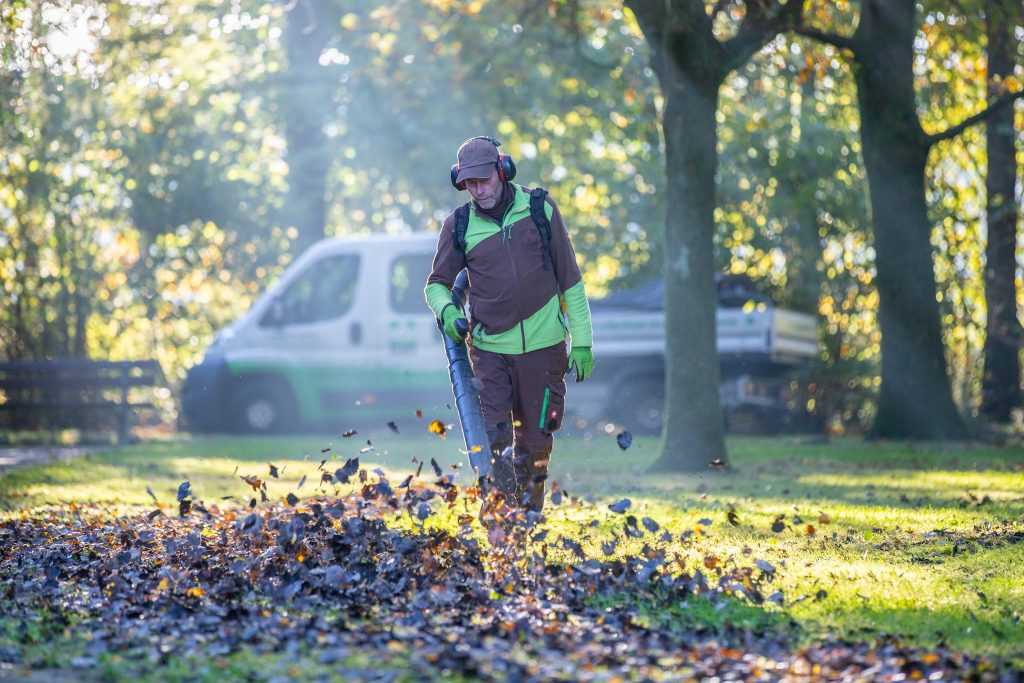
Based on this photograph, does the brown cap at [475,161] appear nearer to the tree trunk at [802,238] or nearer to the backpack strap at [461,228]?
the backpack strap at [461,228]

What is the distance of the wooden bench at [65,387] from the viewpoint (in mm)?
20797

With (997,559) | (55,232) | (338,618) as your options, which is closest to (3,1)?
(338,618)

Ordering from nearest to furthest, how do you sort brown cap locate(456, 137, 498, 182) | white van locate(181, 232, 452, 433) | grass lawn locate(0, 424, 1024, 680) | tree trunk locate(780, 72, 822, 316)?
grass lawn locate(0, 424, 1024, 680)
brown cap locate(456, 137, 498, 182)
white van locate(181, 232, 452, 433)
tree trunk locate(780, 72, 822, 316)

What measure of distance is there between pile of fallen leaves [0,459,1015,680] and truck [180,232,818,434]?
12.6m

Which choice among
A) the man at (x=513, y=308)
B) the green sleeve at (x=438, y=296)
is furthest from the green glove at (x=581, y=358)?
the green sleeve at (x=438, y=296)

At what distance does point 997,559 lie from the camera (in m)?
7.68

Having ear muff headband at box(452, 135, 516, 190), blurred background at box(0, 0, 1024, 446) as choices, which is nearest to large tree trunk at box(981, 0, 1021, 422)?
blurred background at box(0, 0, 1024, 446)

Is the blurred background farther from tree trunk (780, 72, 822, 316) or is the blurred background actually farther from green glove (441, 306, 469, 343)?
green glove (441, 306, 469, 343)

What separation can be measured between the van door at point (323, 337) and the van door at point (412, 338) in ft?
1.13

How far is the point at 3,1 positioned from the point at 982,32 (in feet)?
37.2

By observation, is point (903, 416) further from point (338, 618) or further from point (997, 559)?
point (338, 618)

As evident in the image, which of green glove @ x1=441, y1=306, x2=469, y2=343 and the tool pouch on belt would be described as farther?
the tool pouch on belt

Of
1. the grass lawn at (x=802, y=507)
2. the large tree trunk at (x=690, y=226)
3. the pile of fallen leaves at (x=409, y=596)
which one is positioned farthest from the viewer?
the large tree trunk at (x=690, y=226)

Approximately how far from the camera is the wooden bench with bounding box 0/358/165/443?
20.8 m
